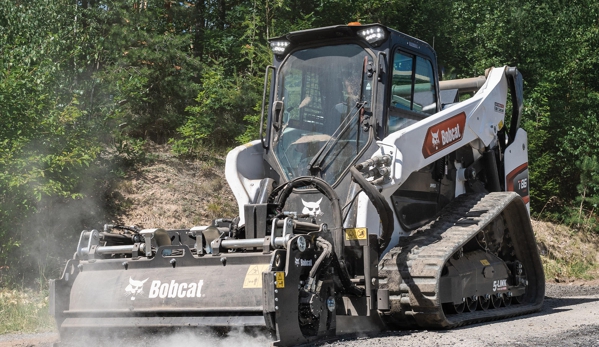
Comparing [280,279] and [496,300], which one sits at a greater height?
[280,279]

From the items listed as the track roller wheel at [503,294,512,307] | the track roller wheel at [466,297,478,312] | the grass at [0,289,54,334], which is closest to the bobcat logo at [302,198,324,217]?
the track roller wheel at [466,297,478,312]

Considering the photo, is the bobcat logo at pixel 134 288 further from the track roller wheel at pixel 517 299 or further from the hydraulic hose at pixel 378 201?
the track roller wheel at pixel 517 299

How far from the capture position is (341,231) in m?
6.90

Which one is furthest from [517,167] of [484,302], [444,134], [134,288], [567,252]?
[567,252]

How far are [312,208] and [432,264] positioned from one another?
1361mm

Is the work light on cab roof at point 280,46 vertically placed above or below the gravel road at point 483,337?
above

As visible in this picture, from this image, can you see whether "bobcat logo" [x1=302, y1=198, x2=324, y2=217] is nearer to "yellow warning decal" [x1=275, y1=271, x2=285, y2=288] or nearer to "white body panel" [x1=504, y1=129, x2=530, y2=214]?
"yellow warning decal" [x1=275, y1=271, x2=285, y2=288]

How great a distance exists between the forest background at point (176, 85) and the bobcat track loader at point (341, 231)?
15.9ft

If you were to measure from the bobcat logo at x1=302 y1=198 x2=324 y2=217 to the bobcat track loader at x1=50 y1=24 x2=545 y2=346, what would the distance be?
1 centimetres

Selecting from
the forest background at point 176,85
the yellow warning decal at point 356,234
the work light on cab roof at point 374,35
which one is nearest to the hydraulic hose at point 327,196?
the yellow warning decal at point 356,234

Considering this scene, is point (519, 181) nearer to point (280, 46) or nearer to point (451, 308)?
point (451, 308)

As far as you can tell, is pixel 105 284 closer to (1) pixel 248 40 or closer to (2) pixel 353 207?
(2) pixel 353 207

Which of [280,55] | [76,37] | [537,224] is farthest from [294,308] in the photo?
[537,224]

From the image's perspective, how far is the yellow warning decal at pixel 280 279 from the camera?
6.00 m
